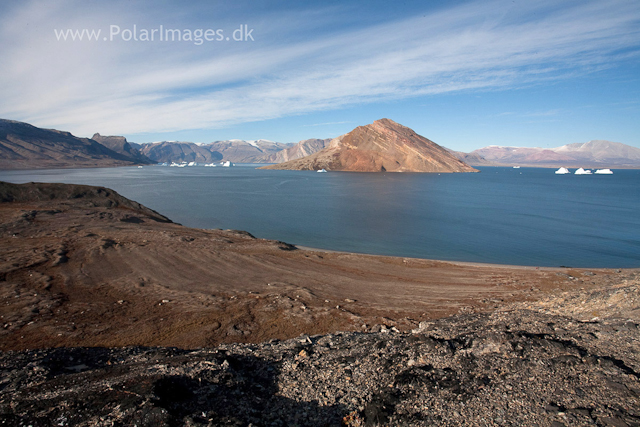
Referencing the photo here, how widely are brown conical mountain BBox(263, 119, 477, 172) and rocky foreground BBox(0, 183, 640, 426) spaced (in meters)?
148

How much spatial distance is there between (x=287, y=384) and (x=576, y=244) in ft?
99.9

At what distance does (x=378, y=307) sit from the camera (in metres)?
→ 11.2

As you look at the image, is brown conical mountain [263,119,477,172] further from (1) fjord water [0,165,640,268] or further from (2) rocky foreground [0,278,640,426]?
(2) rocky foreground [0,278,640,426]

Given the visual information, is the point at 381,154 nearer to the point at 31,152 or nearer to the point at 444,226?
the point at 444,226

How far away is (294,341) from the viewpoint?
7867mm

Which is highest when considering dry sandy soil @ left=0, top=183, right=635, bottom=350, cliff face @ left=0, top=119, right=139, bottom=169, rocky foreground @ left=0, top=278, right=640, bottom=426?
cliff face @ left=0, top=119, right=139, bottom=169

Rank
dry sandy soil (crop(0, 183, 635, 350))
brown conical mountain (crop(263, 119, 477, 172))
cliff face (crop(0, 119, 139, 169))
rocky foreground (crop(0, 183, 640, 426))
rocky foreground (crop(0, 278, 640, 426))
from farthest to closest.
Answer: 1. brown conical mountain (crop(263, 119, 477, 172))
2. cliff face (crop(0, 119, 139, 169))
3. dry sandy soil (crop(0, 183, 635, 350))
4. rocky foreground (crop(0, 183, 640, 426))
5. rocky foreground (crop(0, 278, 640, 426))

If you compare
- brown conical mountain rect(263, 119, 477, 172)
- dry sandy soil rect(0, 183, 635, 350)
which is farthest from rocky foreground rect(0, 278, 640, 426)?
brown conical mountain rect(263, 119, 477, 172)

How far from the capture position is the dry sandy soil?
9055mm

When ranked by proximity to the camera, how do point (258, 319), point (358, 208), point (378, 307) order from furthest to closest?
point (358, 208) → point (378, 307) → point (258, 319)

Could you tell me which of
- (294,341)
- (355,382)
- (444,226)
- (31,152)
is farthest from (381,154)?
(31,152)

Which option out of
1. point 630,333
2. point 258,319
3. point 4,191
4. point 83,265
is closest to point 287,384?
point 258,319

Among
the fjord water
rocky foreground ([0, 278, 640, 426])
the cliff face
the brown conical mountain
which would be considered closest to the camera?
rocky foreground ([0, 278, 640, 426])

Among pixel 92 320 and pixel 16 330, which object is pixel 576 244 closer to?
pixel 92 320
